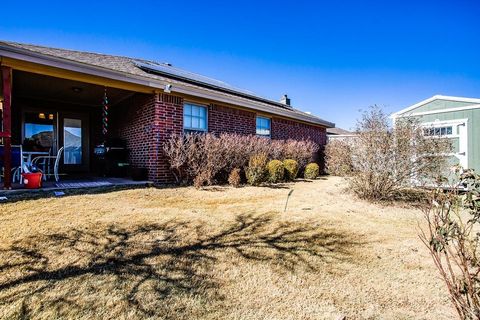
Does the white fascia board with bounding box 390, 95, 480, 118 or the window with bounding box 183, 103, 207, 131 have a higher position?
the white fascia board with bounding box 390, 95, 480, 118

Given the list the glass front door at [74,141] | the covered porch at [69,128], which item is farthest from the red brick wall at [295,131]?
the glass front door at [74,141]

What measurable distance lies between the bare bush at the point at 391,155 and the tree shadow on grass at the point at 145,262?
271 cm

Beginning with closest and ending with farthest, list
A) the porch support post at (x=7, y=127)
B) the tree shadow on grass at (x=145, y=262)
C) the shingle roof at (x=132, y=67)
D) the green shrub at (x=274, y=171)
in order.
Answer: the tree shadow on grass at (x=145, y=262)
the porch support post at (x=7, y=127)
the shingle roof at (x=132, y=67)
the green shrub at (x=274, y=171)

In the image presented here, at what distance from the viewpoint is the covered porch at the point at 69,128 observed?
7238 mm

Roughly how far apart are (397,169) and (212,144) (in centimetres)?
451

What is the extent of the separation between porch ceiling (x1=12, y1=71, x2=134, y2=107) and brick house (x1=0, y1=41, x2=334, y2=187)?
2 centimetres

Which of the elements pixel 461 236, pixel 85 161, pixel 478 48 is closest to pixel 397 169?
pixel 461 236

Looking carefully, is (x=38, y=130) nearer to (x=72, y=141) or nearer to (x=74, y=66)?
(x=72, y=141)

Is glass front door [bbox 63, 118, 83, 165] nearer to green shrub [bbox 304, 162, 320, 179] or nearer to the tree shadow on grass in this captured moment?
the tree shadow on grass

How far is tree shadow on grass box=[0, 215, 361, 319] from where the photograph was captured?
1.98 m

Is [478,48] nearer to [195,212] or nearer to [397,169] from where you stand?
[397,169]

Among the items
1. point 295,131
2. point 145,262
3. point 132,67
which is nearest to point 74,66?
point 132,67

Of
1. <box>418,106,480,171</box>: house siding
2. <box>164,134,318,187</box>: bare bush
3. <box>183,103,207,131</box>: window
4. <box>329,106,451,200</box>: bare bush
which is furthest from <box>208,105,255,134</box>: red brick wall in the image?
<box>418,106,480,171</box>: house siding

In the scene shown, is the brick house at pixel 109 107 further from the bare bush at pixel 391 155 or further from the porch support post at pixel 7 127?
the bare bush at pixel 391 155
